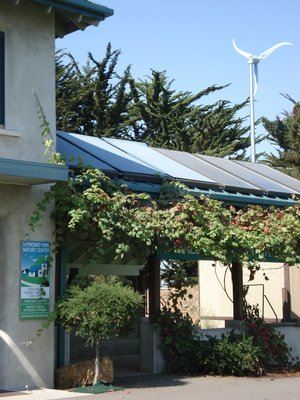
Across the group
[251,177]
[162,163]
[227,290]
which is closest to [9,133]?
[162,163]

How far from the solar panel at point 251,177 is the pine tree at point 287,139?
29.8 feet

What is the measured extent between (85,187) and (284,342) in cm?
561

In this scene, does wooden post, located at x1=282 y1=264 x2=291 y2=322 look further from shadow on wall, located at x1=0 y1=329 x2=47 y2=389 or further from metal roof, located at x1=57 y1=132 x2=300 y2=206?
shadow on wall, located at x1=0 y1=329 x2=47 y2=389

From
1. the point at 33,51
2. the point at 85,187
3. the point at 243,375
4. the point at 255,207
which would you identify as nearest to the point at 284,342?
the point at 243,375

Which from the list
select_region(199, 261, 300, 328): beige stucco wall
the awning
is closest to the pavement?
the awning

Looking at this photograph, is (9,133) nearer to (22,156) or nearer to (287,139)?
(22,156)

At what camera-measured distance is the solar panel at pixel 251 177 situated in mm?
15938

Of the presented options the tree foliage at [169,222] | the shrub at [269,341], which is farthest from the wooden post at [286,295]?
the tree foliage at [169,222]

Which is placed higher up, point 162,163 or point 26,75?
point 26,75

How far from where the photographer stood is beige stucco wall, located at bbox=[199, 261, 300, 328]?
67.4 feet

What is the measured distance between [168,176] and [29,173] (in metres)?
4.09

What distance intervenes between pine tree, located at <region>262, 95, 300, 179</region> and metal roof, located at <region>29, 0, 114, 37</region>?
52.7ft

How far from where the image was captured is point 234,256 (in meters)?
13.3

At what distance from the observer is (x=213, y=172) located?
15.9 meters
